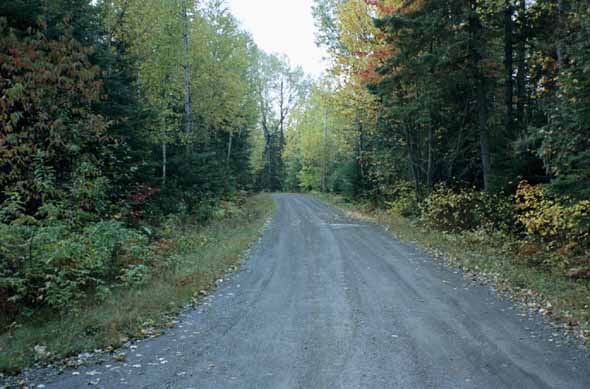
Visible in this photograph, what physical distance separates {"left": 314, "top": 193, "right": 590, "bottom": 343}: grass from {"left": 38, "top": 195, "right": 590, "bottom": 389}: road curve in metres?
0.55

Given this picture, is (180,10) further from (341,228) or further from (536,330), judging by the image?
(536,330)

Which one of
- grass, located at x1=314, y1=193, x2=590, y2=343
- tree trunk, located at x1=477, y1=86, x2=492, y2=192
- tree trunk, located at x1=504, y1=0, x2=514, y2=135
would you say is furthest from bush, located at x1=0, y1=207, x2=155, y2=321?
tree trunk, located at x1=504, y1=0, x2=514, y2=135

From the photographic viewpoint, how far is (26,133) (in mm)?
10031

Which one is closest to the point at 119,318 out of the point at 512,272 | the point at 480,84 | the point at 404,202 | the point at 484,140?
the point at 512,272

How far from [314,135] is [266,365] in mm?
50306

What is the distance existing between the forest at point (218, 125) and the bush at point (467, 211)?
0.07 metres

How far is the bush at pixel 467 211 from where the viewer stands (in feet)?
49.6

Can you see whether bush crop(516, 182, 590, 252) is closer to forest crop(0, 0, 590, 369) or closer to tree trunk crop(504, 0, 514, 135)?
forest crop(0, 0, 590, 369)

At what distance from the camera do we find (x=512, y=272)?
1021 cm

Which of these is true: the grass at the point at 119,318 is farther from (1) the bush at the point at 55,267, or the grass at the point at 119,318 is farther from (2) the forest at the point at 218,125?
(1) the bush at the point at 55,267

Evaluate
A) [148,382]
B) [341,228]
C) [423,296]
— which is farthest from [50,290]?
[341,228]

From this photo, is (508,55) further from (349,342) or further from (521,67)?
(349,342)

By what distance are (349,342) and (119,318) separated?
3372mm

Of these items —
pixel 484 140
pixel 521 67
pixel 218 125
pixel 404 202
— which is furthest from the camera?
pixel 218 125
